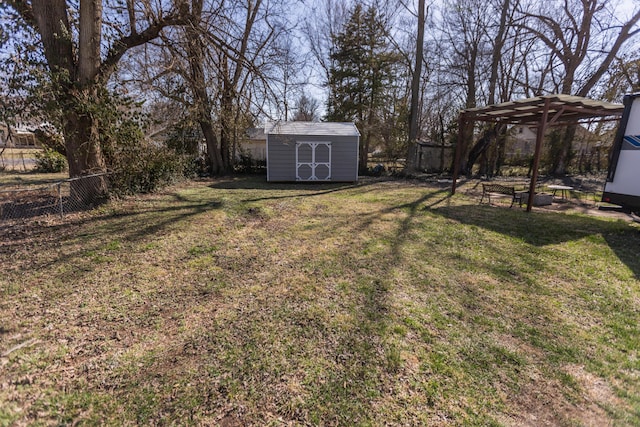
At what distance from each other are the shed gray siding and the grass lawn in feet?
25.0

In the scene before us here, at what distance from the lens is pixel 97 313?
296 centimetres

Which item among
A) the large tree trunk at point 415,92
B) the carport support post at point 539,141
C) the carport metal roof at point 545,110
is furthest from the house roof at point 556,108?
the large tree trunk at point 415,92

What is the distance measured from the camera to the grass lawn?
198 centimetres

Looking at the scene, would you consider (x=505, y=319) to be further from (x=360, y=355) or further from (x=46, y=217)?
(x=46, y=217)

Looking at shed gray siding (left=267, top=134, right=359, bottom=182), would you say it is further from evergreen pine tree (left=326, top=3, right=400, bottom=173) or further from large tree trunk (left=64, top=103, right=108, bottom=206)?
large tree trunk (left=64, top=103, right=108, bottom=206)

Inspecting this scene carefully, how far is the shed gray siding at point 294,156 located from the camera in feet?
41.8

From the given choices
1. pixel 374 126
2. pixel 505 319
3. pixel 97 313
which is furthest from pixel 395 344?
pixel 374 126

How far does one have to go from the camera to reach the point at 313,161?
1314 centimetres

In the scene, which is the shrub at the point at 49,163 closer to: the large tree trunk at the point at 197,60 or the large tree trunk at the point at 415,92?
the large tree trunk at the point at 197,60

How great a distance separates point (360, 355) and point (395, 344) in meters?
0.36

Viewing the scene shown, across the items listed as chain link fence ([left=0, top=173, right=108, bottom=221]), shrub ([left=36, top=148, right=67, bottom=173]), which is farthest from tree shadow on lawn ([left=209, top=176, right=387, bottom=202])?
shrub ([left=36, top=148, right=67, bottom=173])

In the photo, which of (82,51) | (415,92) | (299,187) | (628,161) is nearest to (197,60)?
(82,51)

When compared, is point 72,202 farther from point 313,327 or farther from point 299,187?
point 299,187

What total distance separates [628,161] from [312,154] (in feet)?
32.3
